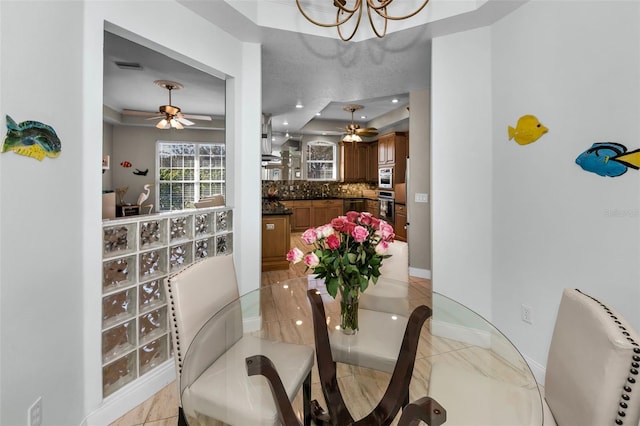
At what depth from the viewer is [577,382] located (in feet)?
3.11

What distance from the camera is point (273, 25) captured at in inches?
95.3

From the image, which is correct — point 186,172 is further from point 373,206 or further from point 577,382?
point 577,382

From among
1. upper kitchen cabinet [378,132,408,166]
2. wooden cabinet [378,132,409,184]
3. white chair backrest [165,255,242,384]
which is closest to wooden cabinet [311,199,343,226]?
upper kitchen cabinet [378,132,408,166]

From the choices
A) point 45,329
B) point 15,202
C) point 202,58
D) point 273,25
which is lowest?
point 45,329

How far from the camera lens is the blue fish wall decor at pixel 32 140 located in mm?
1163

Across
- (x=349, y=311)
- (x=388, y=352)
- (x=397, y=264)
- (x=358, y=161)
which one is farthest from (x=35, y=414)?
(x=358, y=161)

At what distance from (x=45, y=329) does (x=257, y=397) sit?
1.00 metres

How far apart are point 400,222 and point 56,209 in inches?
204

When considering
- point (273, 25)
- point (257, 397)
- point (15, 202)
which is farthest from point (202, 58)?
point (257, 397)

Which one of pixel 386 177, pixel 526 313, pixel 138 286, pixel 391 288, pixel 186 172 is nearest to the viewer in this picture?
pixel 138 286

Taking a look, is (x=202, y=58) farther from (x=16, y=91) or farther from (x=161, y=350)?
(x=161, y=350)

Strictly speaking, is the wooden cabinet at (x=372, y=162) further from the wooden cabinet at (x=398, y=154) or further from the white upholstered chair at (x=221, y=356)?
the white upholstered chair at (x=221, y=356)

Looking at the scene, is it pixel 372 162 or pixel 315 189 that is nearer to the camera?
pixel 372 162

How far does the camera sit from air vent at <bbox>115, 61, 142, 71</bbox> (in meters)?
3.66
